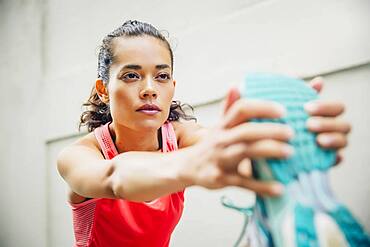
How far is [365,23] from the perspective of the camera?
853 millimetres

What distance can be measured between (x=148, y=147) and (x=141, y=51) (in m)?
0.18

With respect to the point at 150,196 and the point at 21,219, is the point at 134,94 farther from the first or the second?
the point at 21,219

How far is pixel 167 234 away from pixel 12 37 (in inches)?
40.6

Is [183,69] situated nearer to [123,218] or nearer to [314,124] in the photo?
[123,218]

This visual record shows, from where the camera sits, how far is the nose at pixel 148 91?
2.12ft

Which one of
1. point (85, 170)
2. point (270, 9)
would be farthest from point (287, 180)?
point (270, 9)

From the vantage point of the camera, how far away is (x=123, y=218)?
771 mm

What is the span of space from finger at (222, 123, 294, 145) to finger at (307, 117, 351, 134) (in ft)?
0.09

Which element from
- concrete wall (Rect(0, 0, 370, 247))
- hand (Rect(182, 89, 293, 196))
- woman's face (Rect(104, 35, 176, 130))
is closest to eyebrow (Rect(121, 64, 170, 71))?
woman's face (Rect(104, 35, 176, 130))

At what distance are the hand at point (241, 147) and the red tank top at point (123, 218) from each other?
0.40 metres

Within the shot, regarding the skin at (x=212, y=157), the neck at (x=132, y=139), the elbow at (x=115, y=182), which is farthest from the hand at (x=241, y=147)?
the neck at (x=132, y=139)

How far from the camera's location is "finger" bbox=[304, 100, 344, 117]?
15.2 inches

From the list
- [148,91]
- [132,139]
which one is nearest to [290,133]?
[148,91]

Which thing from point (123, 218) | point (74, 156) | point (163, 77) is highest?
point (163, 77)
